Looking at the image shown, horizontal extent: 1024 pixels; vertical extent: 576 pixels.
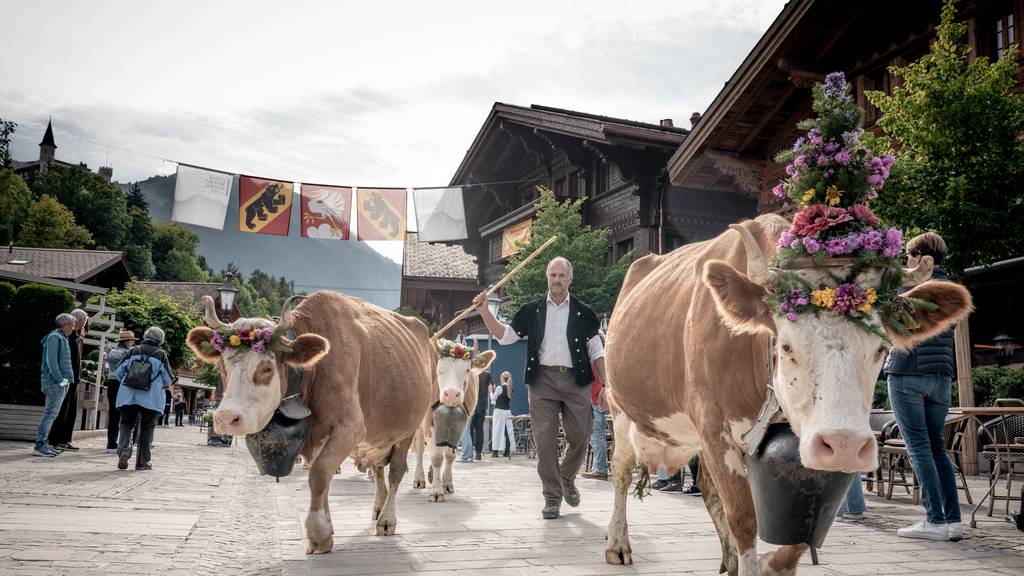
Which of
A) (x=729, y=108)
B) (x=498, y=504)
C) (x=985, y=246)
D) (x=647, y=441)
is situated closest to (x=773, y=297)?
(x=647, y=441)

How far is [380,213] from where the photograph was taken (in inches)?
830

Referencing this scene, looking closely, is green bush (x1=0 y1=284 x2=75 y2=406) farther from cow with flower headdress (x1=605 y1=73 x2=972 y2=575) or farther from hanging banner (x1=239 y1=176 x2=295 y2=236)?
cow with flower headdress (x1=605 y1=73 x2=972 y2=575)

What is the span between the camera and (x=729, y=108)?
14.7m

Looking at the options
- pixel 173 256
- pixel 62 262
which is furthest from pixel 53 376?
pixel 173 256

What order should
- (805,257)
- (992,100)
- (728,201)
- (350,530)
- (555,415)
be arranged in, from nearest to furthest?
(805,257), (350,530), (555,415), (992,100), (728,201)

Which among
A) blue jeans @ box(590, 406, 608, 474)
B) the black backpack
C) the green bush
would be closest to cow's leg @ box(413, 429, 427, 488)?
blue jeans @ box(590, 406, 608, 474)

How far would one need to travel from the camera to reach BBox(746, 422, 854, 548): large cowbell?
107 inches

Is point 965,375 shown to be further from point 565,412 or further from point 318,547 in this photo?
point 318,547

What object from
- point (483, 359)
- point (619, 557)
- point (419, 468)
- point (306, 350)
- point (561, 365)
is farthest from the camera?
point (483, 359)

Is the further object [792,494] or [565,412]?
[565,412]

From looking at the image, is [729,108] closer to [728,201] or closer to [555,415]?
[728,201]

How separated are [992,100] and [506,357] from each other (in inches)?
528

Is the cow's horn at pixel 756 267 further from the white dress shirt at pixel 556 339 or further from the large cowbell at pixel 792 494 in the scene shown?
the white dress shirt at pixel 556 339

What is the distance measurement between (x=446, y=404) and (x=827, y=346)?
6405mm
